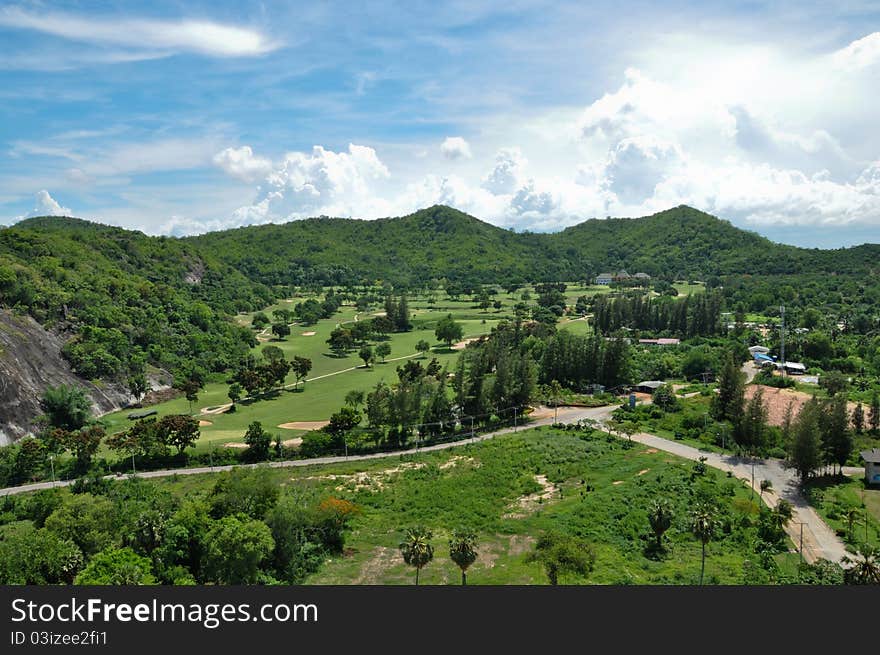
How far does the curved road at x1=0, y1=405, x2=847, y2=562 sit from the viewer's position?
139ft

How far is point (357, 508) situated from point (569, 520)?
1752 centimetres

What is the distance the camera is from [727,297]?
19200cm

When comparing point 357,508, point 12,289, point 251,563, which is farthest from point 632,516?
point 12,289

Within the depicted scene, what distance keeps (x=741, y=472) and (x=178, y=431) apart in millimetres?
58595

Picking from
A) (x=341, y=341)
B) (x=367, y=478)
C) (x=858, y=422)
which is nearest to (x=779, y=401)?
(x=858, y=422)

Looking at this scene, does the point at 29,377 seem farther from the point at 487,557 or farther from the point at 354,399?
the point at 487,557

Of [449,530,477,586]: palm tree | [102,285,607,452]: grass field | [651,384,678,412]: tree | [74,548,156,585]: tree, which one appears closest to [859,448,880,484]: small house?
[651,384,678,412]: tree

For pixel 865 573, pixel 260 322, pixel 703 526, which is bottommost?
pixel 865 573

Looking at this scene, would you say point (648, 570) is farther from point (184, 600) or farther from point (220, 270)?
point (220, 270)

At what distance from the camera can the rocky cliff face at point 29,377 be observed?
243ft

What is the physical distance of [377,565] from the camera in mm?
40156

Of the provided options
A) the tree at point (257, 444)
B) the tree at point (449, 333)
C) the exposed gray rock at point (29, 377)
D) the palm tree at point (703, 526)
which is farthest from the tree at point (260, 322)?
the palm tree at point (703, 526)

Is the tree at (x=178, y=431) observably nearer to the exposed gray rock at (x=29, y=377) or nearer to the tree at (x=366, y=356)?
the exposed gray rock at (x=29, y=377)

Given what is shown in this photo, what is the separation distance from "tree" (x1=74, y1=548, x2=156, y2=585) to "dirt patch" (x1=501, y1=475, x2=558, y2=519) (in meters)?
26.9
